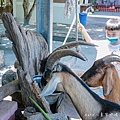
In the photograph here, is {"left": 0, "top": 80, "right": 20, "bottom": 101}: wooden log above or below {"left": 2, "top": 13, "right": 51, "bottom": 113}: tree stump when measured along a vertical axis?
below

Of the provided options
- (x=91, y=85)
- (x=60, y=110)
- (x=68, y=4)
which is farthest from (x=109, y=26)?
(x=60, y=110)

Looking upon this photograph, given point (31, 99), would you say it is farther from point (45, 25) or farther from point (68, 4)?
point (68, 4)

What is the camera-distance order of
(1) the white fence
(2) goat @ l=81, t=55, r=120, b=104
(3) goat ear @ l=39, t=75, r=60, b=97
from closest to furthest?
(3) goat ear @ l=39, t=75, r=60, b=97
(2) goat @ l=81, t=55, r=120, b=104
(1) the white fence

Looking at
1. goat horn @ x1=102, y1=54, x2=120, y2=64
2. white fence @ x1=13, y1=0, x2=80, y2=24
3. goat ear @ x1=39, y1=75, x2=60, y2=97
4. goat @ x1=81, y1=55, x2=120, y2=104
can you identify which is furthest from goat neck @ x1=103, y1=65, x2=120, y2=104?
white fence @ x1=13, y1=0, x2=80, y2=24

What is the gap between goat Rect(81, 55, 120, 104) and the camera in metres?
1.58

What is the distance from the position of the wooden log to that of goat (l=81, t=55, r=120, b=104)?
42 centimetres

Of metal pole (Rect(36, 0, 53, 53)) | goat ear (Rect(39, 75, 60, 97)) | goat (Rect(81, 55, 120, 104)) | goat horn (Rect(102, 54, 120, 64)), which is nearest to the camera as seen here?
goat ear (Rect(39, 75, 60, 97))

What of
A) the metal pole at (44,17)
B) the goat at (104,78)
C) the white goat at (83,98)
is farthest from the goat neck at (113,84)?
the metal pole at (44,17)

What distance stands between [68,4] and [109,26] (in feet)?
1.36

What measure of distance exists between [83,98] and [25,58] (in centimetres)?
47

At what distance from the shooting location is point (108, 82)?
1.64 m

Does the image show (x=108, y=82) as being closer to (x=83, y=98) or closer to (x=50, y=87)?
(x=83, y=98)

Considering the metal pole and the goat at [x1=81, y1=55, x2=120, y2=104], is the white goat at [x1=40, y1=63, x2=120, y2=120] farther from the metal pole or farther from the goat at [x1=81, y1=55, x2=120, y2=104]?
the metal pole

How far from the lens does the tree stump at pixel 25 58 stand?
1.51 m
